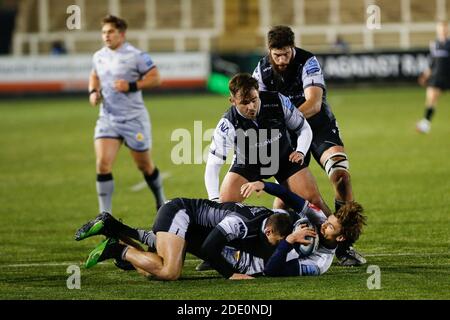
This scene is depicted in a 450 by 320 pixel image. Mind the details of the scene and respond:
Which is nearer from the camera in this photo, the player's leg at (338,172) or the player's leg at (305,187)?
the player's leg at (305,187)

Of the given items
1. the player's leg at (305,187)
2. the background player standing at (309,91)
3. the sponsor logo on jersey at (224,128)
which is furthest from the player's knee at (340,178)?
the sponsor logo on jersey at (224,128)

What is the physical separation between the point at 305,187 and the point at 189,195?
5.32 m

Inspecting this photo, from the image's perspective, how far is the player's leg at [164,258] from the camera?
30.1 ft

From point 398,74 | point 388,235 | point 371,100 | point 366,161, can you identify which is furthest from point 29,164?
point 398,74

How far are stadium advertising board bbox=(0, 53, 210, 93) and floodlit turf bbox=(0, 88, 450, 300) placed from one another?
21.1 feet

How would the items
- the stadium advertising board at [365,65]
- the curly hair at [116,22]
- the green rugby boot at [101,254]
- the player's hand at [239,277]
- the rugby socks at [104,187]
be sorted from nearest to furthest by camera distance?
the player's hand at [239,277], the green rugby boot at [101,254], the curly hair at [116,22], the rugby socks at [104,187], the stadium advertising board at [365,65]

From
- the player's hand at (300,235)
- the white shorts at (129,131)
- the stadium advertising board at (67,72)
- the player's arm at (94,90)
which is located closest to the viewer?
the player's hand at (300,235)

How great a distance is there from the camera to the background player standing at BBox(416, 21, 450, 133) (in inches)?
926

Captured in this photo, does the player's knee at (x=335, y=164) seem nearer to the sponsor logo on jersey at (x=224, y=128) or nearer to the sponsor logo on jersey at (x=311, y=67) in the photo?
the sponsor logo on jersey at (x=311, y=67)

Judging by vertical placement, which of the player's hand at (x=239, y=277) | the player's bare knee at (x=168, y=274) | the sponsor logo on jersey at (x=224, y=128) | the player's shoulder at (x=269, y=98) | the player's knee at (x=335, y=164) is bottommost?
the player's hand at (x=239, y=277)

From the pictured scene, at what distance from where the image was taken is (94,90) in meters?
13.2

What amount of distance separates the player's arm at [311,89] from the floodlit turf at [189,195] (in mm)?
1494
